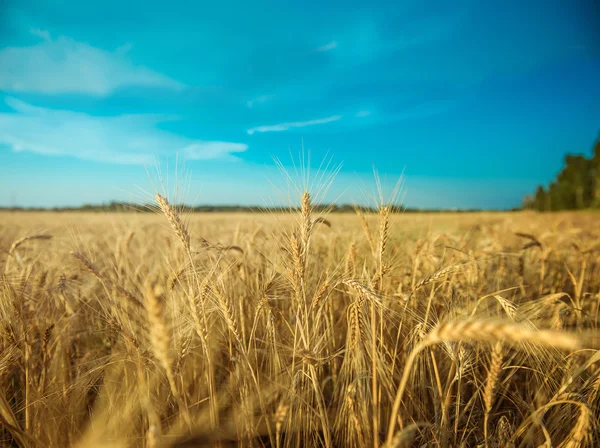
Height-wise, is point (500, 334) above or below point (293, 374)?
above

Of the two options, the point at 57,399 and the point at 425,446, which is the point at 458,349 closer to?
the point at 425,446

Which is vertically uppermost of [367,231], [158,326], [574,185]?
[574,185]

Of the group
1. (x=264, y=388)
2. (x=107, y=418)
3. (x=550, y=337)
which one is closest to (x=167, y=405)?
(x=107, y=418)

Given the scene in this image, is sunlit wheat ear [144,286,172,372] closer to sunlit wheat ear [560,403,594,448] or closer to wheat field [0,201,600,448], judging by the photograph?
wheat field [0,201,600,448]

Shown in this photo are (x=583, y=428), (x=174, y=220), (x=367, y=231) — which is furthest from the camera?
(x=367, y=231)

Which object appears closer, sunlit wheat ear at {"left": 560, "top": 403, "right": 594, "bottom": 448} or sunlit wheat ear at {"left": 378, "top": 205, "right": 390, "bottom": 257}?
sunlit wheat ear at {"left": 560, "top": 403, "right": 594, "bottom": 448}

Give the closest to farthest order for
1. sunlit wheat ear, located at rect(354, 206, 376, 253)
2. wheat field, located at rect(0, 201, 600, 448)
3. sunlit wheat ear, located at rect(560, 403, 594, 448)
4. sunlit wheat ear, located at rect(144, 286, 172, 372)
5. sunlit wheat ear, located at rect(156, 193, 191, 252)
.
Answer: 1. sunlit wheat ear, located at rect(144, 286, 172, 372)
2. sunlit wheat ear, located at rect(560, 403, 594, 448)
3. wheat field, located at rect(0, 201, 600, 448)
4. sunlit wheat ear, located at rect(156, 193, 191, 252)
5. sunlit wheat ear, located at rect(354, 206, 376, 253)

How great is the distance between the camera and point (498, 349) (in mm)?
1017

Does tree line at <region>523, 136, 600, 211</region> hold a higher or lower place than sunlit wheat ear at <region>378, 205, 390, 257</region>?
higher

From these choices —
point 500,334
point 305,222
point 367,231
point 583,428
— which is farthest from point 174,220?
point 583,428

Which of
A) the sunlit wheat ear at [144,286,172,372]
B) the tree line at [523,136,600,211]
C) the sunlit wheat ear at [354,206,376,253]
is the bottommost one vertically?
the sunlit wheat ear at [144,286,172,372]

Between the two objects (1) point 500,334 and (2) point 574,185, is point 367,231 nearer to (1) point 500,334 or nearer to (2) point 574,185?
(1) point 500,334

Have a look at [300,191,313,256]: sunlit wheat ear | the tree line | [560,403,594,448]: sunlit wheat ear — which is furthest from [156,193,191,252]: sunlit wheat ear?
the tree line

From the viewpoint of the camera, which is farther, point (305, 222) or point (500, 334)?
point (305, 222)
